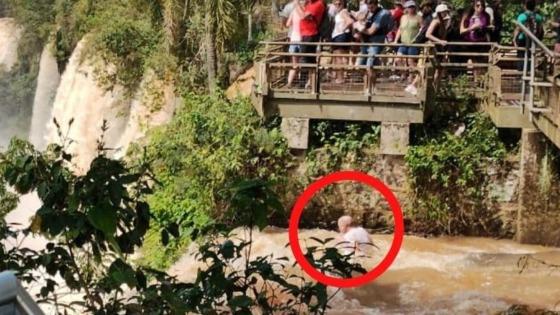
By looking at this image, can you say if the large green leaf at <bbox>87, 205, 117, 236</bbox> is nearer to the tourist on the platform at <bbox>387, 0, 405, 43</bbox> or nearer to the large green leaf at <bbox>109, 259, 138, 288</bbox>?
the large green leaf at <bbox>109, 259, 138, 288</bbox>

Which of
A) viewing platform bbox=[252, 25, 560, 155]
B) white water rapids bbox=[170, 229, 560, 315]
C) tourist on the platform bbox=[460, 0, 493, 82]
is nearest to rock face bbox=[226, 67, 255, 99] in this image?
viewing platform bbox=[252, 25, 560, 155]

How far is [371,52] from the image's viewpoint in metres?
11.9

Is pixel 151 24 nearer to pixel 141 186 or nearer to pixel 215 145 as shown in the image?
pixel 215 145

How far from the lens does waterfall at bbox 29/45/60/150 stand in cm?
2747

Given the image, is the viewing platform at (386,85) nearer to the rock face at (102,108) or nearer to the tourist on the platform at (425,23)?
the tourist on the platform at (425,23)

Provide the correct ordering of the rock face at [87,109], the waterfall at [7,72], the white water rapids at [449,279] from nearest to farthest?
the white water rapids at [449,279], the rock face at [87,109], the waterfall at [7,72]

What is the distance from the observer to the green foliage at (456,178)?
460 inches

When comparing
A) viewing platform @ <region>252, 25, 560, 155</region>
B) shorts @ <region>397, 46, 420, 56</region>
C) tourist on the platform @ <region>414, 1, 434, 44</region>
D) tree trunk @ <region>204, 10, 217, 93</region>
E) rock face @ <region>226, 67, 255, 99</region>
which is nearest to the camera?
viewing platform @ <region>252, 25, 560, 155</region>

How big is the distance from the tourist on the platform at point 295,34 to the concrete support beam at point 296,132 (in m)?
0.59

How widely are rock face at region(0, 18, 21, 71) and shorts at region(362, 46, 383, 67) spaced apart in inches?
929

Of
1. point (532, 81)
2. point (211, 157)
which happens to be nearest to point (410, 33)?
point (532, 81)

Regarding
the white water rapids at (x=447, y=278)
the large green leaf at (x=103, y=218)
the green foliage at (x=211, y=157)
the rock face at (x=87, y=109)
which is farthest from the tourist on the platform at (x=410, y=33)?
the rock face at (x=87, y=109)

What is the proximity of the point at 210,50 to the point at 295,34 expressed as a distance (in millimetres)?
3669

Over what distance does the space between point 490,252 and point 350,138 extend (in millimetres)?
2874
